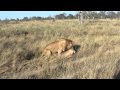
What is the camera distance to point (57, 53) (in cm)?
838

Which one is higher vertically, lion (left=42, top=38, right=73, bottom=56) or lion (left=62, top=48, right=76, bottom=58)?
lion (left=42, top=38, right=73, bottom=56)

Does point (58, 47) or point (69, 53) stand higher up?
point (58, 47)

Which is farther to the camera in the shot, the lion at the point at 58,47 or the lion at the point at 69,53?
the lion at the point at 58,47

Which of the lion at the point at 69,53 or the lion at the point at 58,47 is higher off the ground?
the lion at the point at 58,47

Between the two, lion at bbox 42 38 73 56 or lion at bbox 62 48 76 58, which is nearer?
lion at bbox 62 48 76 58

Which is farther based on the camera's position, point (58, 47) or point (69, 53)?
point (58, 47)
